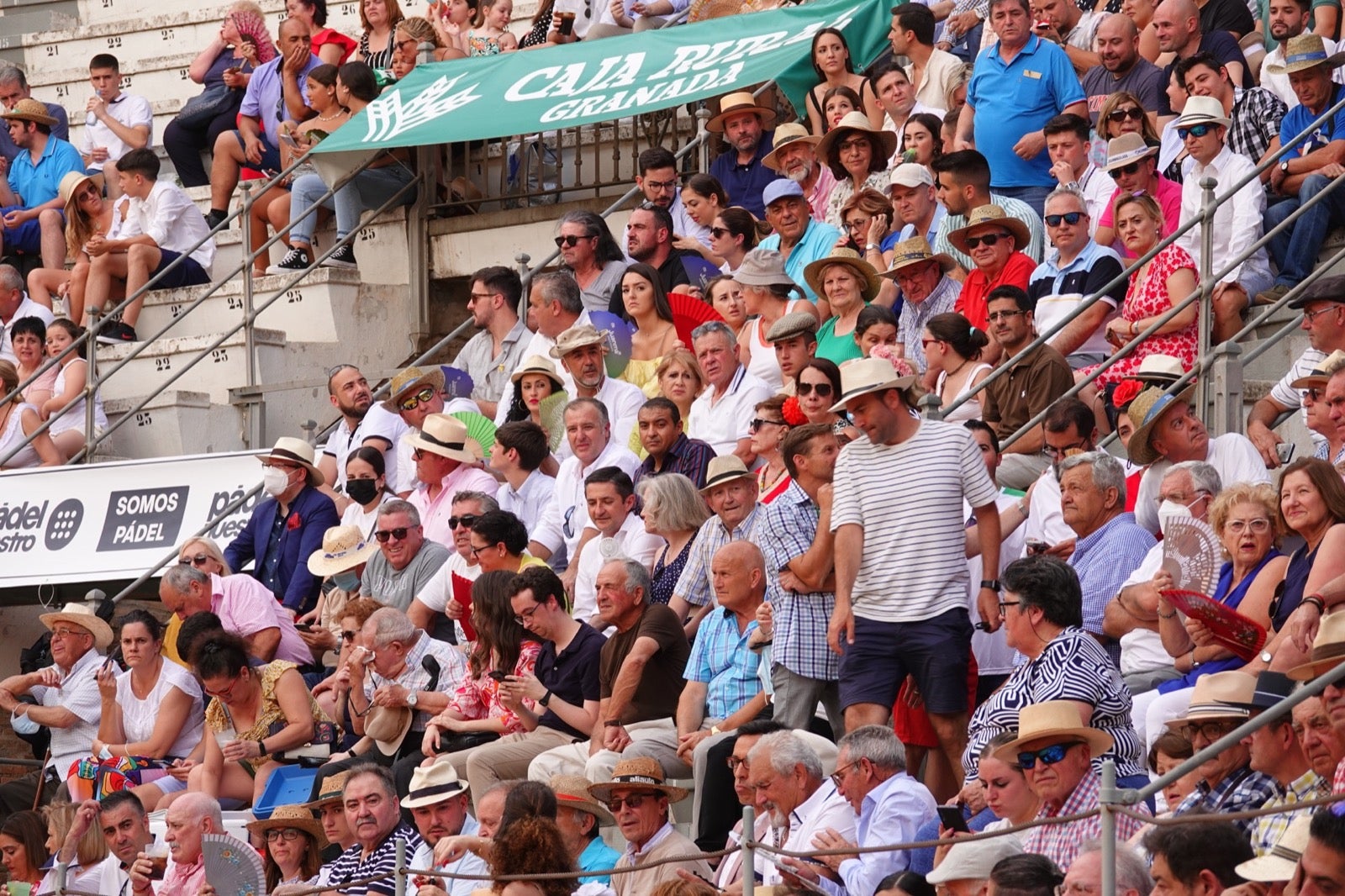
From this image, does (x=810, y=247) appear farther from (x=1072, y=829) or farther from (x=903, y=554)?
(x=1072, y=829)

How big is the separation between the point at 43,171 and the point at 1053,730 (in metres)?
11.4

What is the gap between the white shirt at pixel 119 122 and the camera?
1778 centimetres

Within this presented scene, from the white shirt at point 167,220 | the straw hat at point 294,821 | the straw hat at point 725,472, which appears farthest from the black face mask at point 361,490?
the white shirt at point 167,220

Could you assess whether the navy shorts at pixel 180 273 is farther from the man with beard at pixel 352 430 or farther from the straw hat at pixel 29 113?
Answer: the man with beard at pixel 352 430

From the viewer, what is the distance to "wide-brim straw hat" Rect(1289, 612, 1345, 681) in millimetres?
6816

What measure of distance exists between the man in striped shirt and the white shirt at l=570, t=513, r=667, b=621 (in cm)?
181

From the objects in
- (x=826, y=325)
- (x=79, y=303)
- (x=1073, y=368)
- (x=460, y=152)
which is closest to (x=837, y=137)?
(x=826, y=325)

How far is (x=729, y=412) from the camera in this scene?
11742 millimetres

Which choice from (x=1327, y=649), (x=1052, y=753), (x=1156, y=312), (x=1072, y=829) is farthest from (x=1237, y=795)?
(x=1156, y=312)

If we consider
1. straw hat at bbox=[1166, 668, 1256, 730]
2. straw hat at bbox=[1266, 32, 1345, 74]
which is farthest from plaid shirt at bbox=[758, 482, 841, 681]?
straw hat at bbox=[1266, 32, 1345, 74]

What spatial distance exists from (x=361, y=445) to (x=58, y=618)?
1789 millimetres

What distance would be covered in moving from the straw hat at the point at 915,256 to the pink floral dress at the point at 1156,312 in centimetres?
98

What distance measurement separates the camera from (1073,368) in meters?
11.2

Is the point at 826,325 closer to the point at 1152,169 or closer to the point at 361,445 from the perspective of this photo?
the point at 1152,169
